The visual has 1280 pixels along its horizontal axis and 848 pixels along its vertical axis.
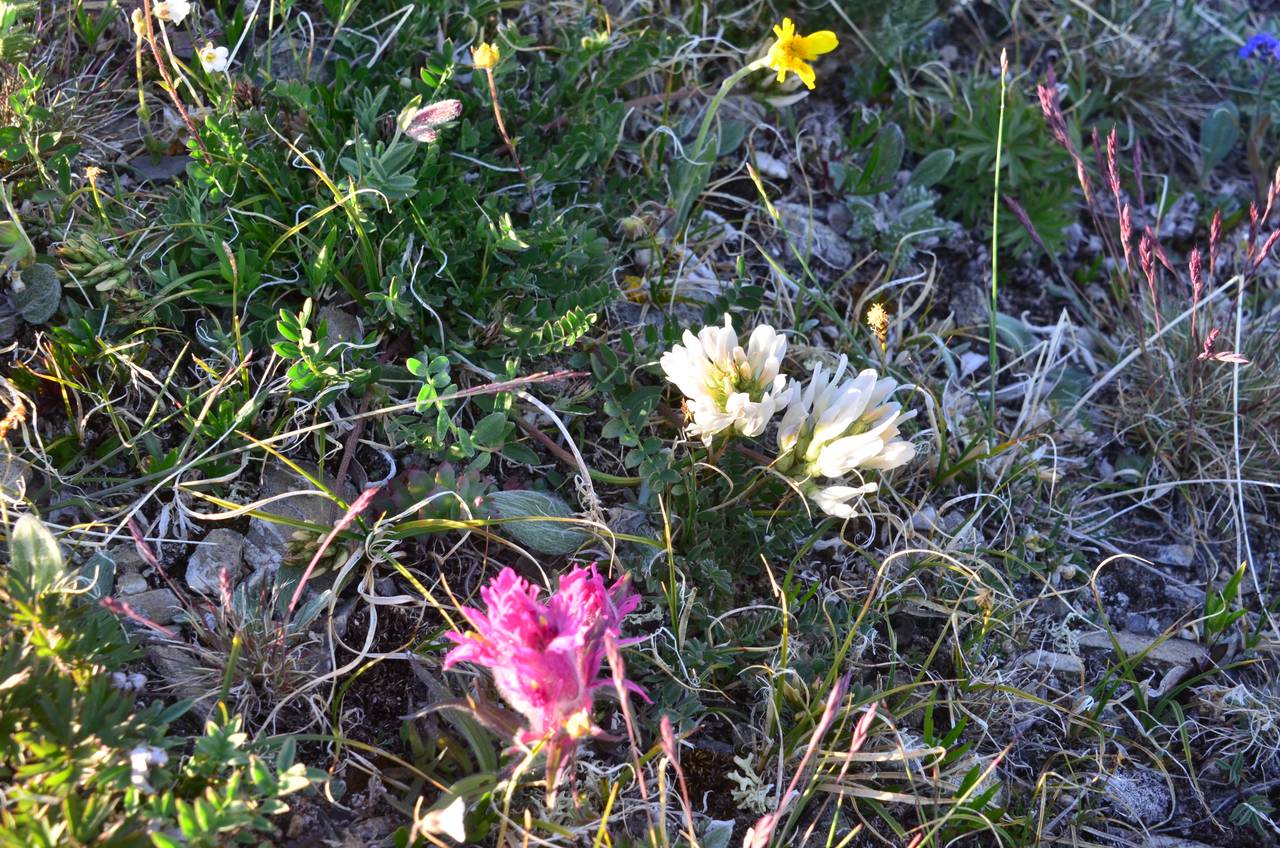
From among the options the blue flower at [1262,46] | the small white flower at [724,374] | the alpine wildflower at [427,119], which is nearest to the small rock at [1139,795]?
the small white flower at [724,374]

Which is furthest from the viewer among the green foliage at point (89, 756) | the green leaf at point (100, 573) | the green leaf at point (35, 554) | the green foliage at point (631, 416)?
the green foliage at point (631, 416)

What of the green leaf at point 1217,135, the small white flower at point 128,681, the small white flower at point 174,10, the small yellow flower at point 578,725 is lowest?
the green leaf at point 1217,135

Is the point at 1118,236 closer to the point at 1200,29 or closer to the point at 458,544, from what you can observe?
the point at 1200,29

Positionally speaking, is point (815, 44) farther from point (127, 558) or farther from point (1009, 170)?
point (127, 558)

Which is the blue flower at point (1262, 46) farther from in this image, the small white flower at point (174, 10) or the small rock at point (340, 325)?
the small white flower at point (174, 10)

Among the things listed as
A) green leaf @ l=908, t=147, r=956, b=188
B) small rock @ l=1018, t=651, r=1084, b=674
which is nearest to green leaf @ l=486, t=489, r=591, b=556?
small rock @ l=1018, t=651, r=1084, b=674

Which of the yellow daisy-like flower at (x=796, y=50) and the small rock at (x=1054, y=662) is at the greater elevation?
the yellow daisy-like flower at (x=796, y=50)

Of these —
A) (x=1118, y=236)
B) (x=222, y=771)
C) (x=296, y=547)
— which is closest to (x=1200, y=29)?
(x=1118, y=236)
